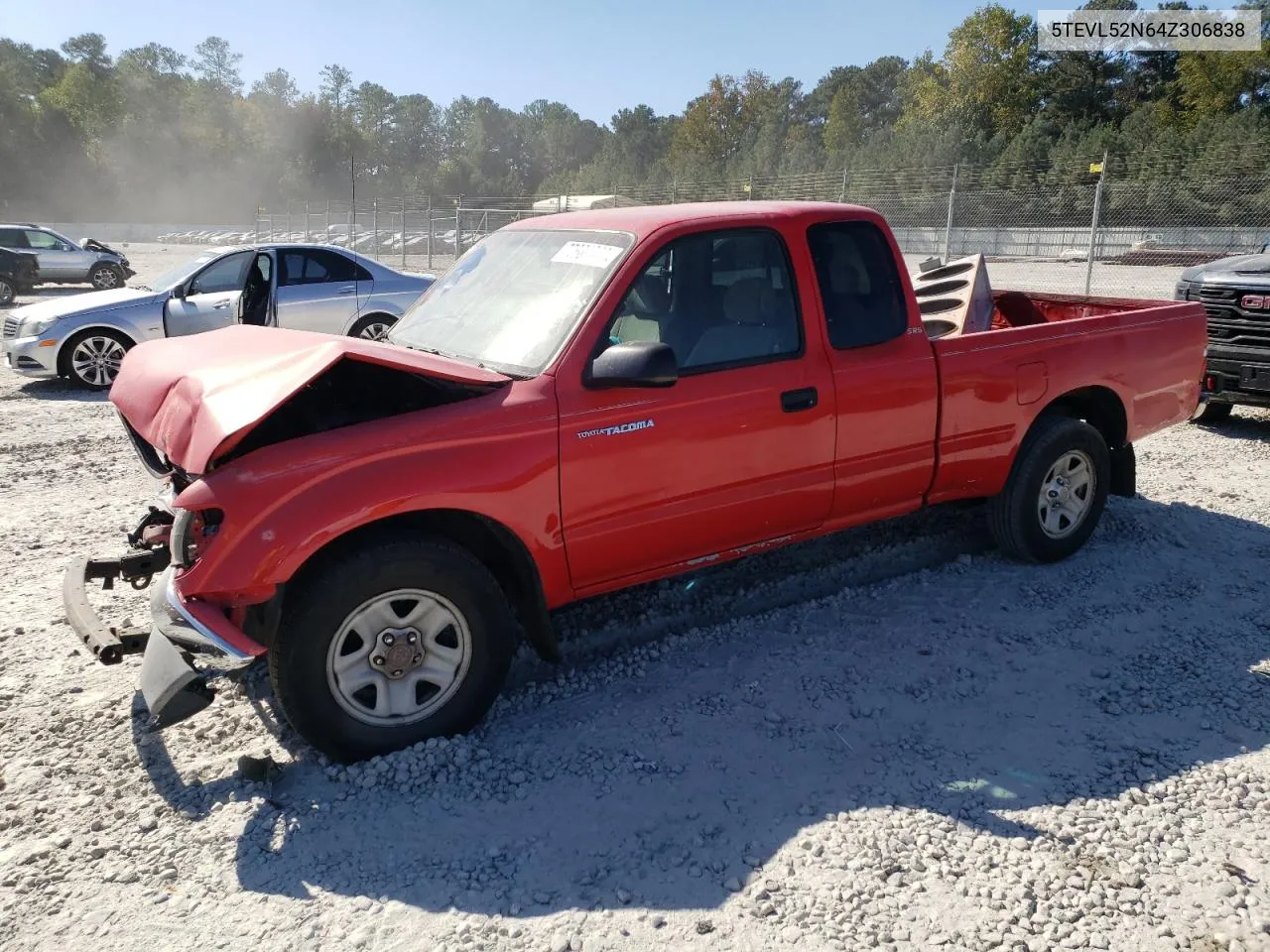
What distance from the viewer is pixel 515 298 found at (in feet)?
13.6

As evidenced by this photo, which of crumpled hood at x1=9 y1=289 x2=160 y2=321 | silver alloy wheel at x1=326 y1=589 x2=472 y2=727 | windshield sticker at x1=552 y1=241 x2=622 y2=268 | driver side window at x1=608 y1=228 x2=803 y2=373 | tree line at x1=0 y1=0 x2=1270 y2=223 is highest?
tree line at x1=0 y1=0 x2=1270 y2=223

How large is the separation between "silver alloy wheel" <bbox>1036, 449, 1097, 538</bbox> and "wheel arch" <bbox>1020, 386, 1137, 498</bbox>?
0.25 metres

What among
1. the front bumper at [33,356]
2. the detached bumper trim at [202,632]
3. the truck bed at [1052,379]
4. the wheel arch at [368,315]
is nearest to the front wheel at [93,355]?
the front bumper at [33,356]

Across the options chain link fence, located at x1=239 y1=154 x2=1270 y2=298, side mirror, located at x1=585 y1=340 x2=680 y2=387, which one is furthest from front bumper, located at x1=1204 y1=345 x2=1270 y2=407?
chain link fence, located at x1=239 y1=154 x2=1270 y2=298

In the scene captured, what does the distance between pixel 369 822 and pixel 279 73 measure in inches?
4549

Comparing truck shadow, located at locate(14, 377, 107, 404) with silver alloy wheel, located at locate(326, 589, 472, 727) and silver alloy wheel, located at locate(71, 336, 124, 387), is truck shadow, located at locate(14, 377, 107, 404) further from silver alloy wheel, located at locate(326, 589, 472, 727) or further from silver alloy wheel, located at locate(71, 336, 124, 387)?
silver alloy wheel, located at locate(326, 589, 472, 727)

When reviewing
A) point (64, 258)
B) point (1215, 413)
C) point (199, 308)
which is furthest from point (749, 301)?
point (64, 258)

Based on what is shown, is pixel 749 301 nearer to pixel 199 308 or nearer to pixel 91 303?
pixel 199 308

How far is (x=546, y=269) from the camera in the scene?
163 inches

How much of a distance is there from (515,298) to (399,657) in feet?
5.25

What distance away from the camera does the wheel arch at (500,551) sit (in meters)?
3.54

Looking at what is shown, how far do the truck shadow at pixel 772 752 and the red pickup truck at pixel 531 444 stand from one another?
0.33 m

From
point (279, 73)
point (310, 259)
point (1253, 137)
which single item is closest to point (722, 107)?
point (279, 73)

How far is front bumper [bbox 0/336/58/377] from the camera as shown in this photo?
10.6 m
